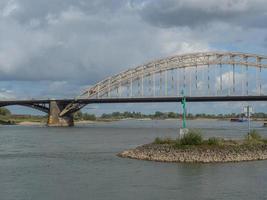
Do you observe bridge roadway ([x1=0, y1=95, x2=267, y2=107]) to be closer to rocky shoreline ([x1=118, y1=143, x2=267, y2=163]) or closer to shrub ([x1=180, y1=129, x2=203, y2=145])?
rocky shoreline ([x1=118, y1=143, x2=267, y2=163])

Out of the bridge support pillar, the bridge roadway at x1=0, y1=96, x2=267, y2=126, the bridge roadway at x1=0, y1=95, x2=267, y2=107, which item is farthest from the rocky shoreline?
the bridge support pillar

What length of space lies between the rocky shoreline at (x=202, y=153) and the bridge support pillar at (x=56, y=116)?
261ft

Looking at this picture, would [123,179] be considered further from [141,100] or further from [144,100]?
[141,100]

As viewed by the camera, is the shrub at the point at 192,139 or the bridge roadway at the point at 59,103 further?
the bridge roadway at the point at 59,103

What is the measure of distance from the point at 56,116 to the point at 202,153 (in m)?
84.4

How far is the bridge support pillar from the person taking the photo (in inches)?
4690

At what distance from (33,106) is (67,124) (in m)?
8.30

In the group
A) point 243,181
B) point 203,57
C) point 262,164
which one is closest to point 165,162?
point 262,164

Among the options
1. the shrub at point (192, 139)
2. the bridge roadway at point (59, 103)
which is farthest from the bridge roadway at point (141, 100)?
the shrub at point (192, 139)

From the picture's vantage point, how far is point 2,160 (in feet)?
133

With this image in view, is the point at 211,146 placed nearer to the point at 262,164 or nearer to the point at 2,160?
the point at 262,164

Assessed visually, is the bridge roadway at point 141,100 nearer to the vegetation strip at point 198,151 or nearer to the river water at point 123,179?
the vegetation strip at point 198,151

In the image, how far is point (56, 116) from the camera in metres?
120

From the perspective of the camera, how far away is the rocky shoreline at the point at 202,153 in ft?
124
